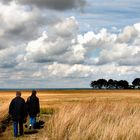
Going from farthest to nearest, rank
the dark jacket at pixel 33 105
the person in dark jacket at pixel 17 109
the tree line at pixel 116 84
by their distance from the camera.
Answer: the tree line at pixel 116 84 < the dark jacket at pixel 33 105 < the person in dark jacket at pixel 17 109

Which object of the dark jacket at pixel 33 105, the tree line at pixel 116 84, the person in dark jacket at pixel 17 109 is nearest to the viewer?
the person in dark jacket at pixel 17 109

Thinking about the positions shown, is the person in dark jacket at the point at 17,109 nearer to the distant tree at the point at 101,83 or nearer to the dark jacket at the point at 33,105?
the dark jacket at the point at 33,105

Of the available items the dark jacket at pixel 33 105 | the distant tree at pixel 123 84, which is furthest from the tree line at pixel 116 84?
the dark jacket at pixel 33 105

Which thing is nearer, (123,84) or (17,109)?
(17,109)

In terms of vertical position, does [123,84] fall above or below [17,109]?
above

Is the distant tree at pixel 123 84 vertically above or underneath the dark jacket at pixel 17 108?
above

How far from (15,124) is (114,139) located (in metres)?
6.54

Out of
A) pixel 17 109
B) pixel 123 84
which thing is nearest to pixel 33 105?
pixel 17 109

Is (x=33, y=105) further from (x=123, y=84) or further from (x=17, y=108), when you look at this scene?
(x=123, y=84)

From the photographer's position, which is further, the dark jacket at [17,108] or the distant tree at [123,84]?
the distant tree at [123,84]

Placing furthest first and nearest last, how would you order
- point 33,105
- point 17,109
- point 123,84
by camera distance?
point 123,84
point 33,105
point 17,109

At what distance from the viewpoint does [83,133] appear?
574 inches

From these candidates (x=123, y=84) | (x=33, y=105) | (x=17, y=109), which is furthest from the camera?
(x=123, y=84)

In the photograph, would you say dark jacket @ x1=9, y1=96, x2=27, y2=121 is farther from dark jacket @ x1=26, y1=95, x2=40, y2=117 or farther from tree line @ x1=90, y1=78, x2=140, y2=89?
tree line @ x1=90, y1=78, x2=140, y2=89
